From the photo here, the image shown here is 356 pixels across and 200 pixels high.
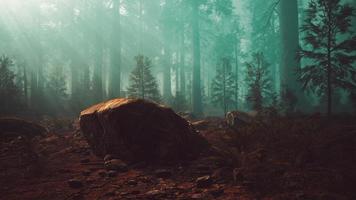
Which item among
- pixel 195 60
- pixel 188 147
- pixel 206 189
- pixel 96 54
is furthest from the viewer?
pixel 96 54

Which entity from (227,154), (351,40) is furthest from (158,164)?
(351,40)

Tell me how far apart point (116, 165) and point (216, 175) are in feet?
6.44

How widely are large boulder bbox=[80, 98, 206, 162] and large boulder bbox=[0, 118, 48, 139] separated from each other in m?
4.52

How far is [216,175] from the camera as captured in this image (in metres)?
4.83

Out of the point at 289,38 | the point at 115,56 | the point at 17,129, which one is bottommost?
the point at 17,129

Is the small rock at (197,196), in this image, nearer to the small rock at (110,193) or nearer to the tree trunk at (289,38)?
the small rock at (110,193)

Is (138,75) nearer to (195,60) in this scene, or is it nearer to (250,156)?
(195,60)

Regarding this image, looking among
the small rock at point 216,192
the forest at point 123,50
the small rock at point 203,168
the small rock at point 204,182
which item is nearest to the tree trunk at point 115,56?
the forest at point 123,50

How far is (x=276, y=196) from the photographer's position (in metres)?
3.70

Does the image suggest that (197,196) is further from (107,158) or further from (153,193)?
(107,158)

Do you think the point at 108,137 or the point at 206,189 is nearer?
the point at 206,189

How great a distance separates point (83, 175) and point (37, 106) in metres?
19.0

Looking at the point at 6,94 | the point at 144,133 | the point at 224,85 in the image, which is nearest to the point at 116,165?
the point at 144,133

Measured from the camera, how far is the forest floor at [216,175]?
398 cm
